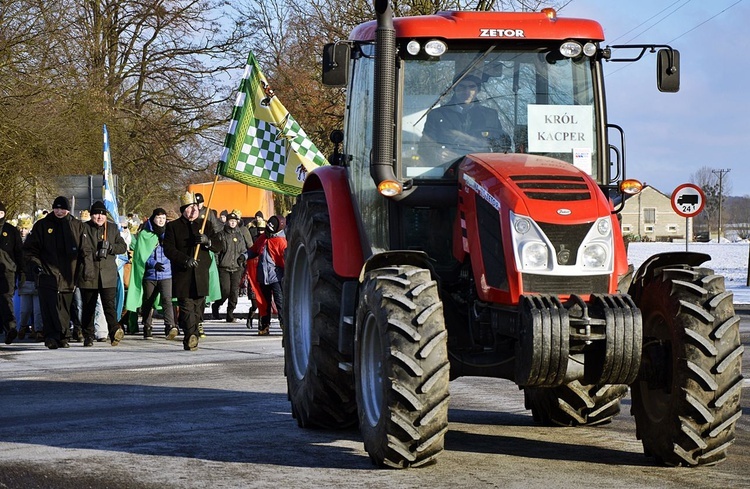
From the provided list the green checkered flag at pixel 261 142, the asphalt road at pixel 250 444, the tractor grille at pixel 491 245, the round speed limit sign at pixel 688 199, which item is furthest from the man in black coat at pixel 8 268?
the round speed limit sign at pixel 688 199

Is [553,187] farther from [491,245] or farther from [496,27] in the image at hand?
[496,27]

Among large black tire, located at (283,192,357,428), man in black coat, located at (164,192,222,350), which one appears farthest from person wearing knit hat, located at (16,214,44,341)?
large black tire, located at (283,192,357,428)

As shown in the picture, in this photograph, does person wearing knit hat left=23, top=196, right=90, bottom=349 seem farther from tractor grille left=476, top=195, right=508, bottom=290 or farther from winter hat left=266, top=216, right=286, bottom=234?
tractor grille left=476, top=195, right=508, bottom=290

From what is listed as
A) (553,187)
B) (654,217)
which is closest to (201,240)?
(553,187)

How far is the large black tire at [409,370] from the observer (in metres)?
6.81

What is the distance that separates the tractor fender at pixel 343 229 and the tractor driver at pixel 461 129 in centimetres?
77

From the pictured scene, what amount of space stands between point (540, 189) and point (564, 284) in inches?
21.4

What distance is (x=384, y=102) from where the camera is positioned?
25.8 ft

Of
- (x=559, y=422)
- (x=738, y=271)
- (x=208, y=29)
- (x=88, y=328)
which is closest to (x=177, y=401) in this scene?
(x=559, y=422)

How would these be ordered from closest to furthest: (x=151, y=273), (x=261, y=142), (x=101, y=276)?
(x=101, y=276) < (x=151, y=273) < (x=261, y=142)

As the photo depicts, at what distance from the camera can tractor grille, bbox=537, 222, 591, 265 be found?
716cm

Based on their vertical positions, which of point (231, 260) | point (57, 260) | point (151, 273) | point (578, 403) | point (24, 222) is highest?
point (24, 222)

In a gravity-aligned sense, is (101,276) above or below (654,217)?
below

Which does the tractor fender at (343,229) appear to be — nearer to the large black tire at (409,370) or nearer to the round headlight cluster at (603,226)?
the large black tire at (409,370)
